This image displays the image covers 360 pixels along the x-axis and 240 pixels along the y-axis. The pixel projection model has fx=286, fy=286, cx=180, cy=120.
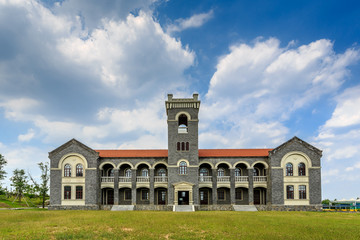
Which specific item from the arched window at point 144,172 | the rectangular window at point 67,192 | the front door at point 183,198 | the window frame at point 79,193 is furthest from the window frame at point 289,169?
the rectangular window at point 67,192

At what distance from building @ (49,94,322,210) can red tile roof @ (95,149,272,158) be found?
0.14m

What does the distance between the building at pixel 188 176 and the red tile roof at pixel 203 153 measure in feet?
0.46

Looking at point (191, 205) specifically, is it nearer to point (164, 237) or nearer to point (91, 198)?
point (91, 198)

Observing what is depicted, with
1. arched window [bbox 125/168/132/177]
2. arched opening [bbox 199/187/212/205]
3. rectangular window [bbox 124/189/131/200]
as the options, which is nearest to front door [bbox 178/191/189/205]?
arched opening [bbox 199/187/212/205]

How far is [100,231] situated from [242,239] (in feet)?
29.7

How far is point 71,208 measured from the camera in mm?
37656

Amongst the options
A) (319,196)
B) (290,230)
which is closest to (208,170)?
(319,196)

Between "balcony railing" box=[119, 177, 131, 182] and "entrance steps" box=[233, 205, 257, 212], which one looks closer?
"entrance steps" box=[233, 205, 257, 212]

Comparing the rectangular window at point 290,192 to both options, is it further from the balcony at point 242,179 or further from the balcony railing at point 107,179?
the balcony railing at point 107,179

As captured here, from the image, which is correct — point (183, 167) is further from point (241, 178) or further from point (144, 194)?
point (241, 178)

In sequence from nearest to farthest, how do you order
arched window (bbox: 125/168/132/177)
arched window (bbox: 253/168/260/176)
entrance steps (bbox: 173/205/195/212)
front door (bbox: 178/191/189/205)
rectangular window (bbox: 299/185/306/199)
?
1. entrance steps (bbox: 173/205/195/212)
2. rectangular window (bbox: 299/185/306/199)
3. front door (bbox: 178/191/189/205)
4. arched window (bbox: 253/168/260/176)
5. arched window (bbox: 125/168/132/177)

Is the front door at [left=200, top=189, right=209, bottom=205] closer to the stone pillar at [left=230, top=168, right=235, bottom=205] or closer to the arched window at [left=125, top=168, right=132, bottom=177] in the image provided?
the stone pillar at [left=230, top=168, right=235, bottom=205]

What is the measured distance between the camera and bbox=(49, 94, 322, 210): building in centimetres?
3769

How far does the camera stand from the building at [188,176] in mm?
37688
